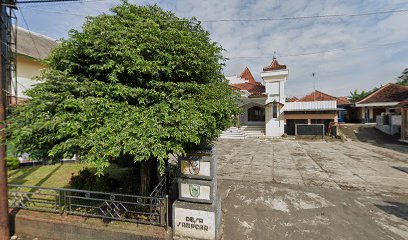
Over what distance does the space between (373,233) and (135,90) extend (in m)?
6.34

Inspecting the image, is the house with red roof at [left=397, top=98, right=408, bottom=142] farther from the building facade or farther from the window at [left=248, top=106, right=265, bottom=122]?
the building facade

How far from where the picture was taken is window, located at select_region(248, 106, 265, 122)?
2346 cm

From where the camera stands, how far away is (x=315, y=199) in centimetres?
600

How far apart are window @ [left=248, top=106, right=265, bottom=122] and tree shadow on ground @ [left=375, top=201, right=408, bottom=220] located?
1812 centimetres

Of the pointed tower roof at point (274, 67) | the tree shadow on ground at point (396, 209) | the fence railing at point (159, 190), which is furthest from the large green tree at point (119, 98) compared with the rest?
the pointed tower roof at point (274, 67)

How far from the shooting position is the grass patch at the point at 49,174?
7.33 m

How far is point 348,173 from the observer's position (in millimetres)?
8523

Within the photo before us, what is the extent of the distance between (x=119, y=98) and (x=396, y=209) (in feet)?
26.9

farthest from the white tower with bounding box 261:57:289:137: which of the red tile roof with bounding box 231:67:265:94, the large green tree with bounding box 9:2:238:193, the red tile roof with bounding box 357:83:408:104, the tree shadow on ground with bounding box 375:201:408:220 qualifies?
the large green tree with bounding box 9:2:238:193

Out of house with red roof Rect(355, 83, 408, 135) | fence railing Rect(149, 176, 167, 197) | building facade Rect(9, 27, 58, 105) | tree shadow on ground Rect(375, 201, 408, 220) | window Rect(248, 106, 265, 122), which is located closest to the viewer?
fence railing Rect(149, 176, 167, 197)

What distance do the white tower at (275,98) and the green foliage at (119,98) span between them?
1806cm

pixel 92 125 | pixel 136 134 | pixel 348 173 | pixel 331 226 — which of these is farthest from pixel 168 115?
pixel 348 173

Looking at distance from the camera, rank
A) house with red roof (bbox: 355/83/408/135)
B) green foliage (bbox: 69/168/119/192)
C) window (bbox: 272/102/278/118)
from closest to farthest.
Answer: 1. green foliage (bbox: 69/168/119/192)
2. house with red roof (bbox: 355/83/408/135)
3. window (bbox: 272/102/278/118)

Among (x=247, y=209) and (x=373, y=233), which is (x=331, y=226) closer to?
(x=373, y=233)
